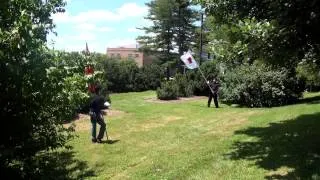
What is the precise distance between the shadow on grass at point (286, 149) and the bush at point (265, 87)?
809 centimetres

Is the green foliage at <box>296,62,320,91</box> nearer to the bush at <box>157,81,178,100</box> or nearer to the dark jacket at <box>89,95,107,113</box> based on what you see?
the dark jacket at <box>89,95,107,113</box>

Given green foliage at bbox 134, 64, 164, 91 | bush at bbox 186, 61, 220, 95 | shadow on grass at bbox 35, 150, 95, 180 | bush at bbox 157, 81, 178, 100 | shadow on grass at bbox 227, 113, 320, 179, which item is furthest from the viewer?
green foliage at bbox 134, 64, 164, 91

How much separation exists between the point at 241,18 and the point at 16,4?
19.1ft

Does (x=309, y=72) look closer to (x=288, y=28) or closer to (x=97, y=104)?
(x=97, y=104)

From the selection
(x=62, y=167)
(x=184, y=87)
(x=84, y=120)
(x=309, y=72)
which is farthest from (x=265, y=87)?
(x=62, y=167)

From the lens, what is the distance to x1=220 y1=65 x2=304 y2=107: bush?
2448cm

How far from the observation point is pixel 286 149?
12070 mm

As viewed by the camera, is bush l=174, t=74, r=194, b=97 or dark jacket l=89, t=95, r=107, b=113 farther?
bush l=174, t=74, r=194, b=97

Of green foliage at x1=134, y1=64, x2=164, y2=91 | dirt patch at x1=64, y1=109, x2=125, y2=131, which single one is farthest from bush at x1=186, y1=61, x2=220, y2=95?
dirt patch at x1=64, y1=109, x2=125, y2=131

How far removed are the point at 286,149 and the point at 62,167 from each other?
5.21m

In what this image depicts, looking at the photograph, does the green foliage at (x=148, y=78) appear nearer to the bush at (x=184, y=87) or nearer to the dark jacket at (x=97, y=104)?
the bush at (x=184, y=87)

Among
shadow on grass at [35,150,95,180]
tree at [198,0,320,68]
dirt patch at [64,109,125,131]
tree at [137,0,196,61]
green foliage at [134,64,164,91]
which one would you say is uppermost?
tree at [137,0,196,61]

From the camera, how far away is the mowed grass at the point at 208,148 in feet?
35.6

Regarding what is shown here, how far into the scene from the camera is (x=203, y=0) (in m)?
13.6
